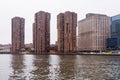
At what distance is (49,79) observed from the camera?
5684 centimetres

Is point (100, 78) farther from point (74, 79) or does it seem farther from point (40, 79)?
point (40, 79)

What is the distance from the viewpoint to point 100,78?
57.8 meters

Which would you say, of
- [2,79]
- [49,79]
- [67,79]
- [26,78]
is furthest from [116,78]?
[2,79]

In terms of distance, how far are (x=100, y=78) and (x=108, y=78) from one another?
161 centimetres

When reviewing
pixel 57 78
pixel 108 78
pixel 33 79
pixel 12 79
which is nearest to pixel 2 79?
pixel 12 79

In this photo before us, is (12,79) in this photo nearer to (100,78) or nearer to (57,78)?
(57,78)

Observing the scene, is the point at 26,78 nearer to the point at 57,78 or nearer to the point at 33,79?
the point at 33,79

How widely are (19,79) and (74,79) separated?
35.6 feet

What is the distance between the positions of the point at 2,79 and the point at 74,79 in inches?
563

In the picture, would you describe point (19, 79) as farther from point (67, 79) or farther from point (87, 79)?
point (87, 79)

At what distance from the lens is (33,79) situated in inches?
2213

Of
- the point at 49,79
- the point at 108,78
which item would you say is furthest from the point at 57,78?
the point at 108,78

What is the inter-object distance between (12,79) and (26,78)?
10.1ft

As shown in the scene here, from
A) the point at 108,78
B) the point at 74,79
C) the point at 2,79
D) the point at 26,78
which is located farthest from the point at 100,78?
the point at 2,79
